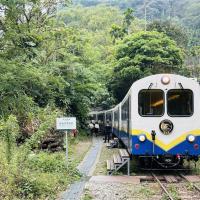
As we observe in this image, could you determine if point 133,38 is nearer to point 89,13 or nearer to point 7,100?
point 7,100

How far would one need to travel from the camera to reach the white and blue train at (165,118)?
50.3 feet

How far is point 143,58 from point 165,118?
2789cm

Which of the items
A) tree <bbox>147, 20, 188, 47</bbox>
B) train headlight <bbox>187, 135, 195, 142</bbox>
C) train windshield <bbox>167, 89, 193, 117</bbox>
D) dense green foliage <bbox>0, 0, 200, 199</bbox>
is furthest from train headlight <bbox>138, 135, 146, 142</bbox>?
tree <bbox>147, 20, 188, 47</bbox>

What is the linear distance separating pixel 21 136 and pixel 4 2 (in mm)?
5754

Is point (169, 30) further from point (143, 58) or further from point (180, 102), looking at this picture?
point (180, 102)

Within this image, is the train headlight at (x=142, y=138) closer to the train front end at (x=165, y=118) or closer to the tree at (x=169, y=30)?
the train front end at (x=165, y=118)

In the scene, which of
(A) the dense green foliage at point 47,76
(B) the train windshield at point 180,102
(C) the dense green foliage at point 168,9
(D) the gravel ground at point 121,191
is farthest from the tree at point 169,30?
(C) the dense green foliage at point 168,9

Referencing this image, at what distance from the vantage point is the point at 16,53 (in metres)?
23.9

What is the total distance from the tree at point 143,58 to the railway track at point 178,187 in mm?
27157

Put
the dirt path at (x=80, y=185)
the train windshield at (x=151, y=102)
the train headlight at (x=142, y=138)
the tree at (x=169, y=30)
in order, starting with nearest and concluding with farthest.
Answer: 1. the dirt path at (x=80, y=185)
2. the train headlight at (x=142, y=138)
3. the train windshield at (x=151, y=102)
4. the tree at (x=169, y=30)

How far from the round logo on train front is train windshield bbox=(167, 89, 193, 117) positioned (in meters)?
0.29

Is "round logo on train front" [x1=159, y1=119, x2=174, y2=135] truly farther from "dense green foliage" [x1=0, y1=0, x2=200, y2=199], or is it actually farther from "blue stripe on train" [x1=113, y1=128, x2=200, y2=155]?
"dense green foliage" [x1=0, y1=0, x2=200, y2=199]

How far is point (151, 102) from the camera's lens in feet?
51.4

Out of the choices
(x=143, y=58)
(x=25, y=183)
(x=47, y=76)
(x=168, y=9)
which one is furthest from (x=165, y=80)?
(x=168, y=9)
